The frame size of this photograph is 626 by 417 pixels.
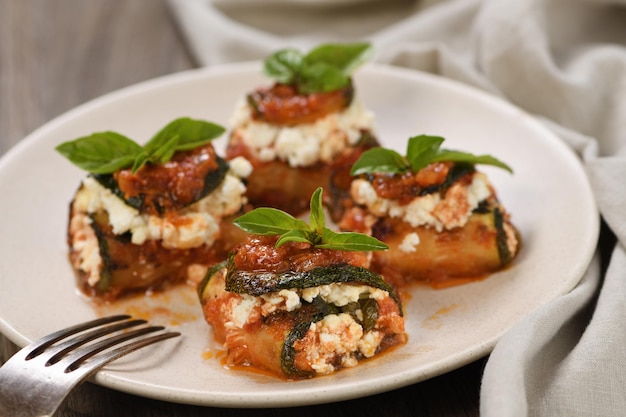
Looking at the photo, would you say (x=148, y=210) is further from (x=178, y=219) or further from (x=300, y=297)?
(x=300, y=297)

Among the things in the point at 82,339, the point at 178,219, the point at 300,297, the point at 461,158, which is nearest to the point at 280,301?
the point at 300,297

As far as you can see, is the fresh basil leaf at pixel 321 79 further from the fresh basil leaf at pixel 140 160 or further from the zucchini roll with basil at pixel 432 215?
the fresh basil leaf at pixel 140 160

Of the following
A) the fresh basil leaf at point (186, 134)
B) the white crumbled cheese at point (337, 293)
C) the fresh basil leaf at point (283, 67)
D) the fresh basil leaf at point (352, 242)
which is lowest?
the white crumbled cheese at point (337, 293)

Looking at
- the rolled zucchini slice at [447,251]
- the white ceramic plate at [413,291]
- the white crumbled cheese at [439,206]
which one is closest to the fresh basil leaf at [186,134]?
the white ceramic plate at [413,291]

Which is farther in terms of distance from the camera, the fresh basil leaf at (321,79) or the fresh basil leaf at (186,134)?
the fresh basil leaf at (321,79)

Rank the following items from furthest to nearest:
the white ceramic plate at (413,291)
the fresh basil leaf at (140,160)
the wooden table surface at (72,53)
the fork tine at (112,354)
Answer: the wooden table surface at (72,53), the fresh basil leaf at (140,160), the white ceramic plate at (413,291), the fork tine at (112,354)

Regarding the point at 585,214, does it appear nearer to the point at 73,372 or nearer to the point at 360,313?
the point at 360,313

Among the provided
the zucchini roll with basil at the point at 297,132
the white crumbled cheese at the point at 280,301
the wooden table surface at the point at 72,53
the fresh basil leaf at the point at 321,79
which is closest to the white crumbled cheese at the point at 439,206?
the zucchini roll with basil at the point at 297,132

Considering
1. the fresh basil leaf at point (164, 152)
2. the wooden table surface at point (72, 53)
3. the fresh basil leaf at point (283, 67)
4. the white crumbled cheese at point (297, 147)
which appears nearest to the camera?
the fresh basil leaf at point (164, 152)

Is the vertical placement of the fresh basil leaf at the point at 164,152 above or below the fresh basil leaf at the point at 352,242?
above
